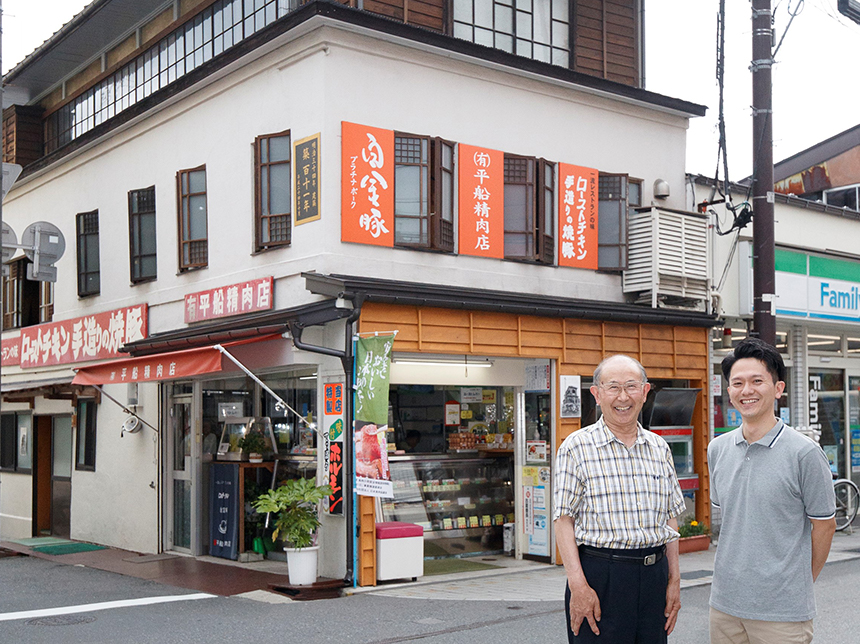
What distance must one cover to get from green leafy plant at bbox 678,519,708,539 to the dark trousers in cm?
1075

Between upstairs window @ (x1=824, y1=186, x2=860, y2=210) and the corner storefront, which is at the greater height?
upstairs window @ (x1=824, y1=186, x2=860, y2=210)

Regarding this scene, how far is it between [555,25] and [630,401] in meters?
12.2

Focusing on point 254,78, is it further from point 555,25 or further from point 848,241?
point 848,241

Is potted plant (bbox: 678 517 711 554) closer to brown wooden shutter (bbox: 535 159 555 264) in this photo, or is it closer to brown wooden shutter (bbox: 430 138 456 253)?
brown wooden shutter (bbox: 535 159 555 264)

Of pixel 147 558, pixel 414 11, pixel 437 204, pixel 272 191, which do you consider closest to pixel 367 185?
pixel 437 204

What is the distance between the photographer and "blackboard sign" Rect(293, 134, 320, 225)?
12.4 metres

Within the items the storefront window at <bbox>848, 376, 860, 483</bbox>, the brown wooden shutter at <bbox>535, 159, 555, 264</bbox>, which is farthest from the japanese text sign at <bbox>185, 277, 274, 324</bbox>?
the storefront window at <bbox>848, 376, 860, 483</bbox>

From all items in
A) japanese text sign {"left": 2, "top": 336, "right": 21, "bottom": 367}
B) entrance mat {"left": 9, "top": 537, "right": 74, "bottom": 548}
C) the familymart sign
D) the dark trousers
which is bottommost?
entrance mat {"left": 9, "top": 537, "right": 74, "bottom": 548}

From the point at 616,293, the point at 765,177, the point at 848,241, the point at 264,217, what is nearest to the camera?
the point at 765,177

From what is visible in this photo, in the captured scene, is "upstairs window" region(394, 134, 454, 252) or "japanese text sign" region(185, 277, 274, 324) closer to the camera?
"upstairs window" region(394, 134, 454, 252)

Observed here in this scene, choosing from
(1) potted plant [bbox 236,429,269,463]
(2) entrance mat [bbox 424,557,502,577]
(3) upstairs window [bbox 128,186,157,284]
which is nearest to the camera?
(2) entrance mat [bbox 424,557,502,577]

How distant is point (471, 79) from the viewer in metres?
13.8

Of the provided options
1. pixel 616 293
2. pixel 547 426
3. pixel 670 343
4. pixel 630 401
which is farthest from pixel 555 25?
pixel 630 401

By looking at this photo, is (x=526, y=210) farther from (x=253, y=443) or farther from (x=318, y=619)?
(x=318, y=619)
